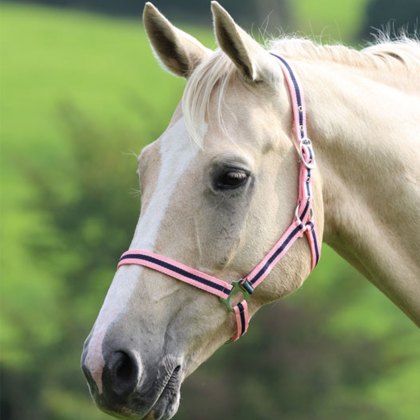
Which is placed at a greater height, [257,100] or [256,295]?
[257,100]

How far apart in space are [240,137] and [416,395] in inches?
1343

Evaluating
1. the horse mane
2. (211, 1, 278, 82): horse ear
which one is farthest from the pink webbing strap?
(211, 1, 278, 82): horse ear

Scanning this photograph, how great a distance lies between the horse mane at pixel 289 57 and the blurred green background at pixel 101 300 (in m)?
0.37

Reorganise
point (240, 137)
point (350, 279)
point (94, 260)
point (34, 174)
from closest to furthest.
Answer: point (240, 137)
point (350, 279)
point (94, 260)
point (34, 174)

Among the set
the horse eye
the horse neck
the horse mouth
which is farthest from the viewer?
the horse neck

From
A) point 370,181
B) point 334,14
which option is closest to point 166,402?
point 370,181

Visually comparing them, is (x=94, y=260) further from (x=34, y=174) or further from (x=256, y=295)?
(x=256, y=295)

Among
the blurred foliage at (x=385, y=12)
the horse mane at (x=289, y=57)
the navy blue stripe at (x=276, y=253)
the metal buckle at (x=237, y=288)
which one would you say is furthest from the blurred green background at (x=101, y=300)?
the metal buckle at (x=237, y=288)

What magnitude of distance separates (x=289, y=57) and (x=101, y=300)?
26397mm

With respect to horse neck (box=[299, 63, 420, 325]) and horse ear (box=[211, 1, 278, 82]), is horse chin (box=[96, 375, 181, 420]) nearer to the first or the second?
horse neck (box=[299, 63, 420, 325])

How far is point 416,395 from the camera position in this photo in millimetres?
37062

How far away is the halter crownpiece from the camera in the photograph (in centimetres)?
438

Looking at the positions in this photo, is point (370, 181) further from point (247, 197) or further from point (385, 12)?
point (385, 12)

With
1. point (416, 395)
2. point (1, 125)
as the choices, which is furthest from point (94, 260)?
point (1, 125)
